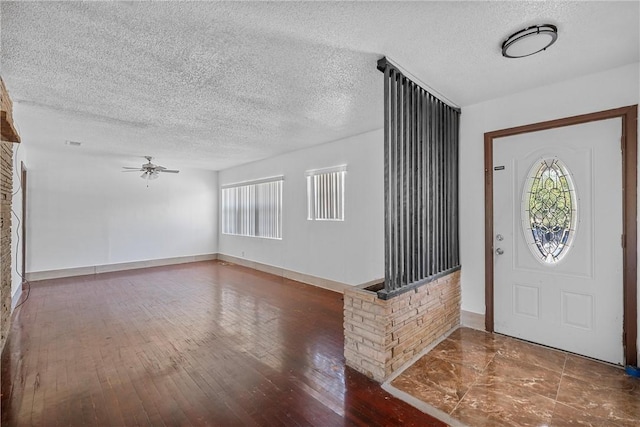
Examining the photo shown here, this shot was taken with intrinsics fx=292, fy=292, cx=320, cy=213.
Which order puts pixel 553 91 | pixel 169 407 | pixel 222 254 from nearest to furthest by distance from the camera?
pixel 169 407
pixel 553 91
pixel 222 254

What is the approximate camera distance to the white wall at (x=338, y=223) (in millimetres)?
4637

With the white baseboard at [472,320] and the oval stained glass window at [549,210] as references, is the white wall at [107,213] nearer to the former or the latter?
the white baseboard at [472,320]

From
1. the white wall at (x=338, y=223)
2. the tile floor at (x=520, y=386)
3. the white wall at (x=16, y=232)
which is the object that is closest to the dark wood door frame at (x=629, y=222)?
the tile floor at (x=520, y=386)

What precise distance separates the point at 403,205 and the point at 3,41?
11.1 feet

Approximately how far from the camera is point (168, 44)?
223 centimetres

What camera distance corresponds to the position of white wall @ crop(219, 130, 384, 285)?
4.64 meters

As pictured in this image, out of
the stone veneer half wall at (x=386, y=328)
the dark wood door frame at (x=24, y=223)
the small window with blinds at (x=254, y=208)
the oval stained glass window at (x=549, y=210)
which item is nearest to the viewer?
the stone veneer half wall at (x=386, y=328)

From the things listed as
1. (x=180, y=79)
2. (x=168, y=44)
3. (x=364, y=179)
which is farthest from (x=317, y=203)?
(x=168, y=44)

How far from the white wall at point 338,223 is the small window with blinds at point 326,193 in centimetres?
12

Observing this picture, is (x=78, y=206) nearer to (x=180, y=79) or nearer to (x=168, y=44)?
(x=180, y=79)

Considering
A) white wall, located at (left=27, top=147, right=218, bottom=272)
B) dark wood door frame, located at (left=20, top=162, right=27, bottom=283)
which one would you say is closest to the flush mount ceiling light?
white wall, located at (left=27, top=147, right=218, bottom=272)

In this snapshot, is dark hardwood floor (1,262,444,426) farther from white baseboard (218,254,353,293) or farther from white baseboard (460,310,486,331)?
white baseboard (460,310,486,331)

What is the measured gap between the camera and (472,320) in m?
3.48

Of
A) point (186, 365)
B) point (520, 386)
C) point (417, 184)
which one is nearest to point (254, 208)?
point (186, 365)
